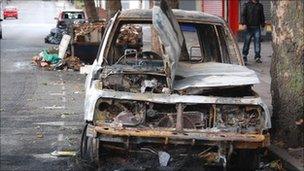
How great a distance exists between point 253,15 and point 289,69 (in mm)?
8785

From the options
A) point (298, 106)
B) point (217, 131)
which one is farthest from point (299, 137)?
point (217, 131)

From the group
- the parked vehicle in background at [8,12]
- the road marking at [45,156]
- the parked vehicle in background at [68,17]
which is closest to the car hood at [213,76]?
the road marking at [45,156]

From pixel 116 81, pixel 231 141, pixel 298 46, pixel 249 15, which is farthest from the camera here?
pixel 249 15

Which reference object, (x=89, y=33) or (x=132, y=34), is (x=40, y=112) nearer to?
(x=132, y=34)

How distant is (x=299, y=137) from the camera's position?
7.58 meters

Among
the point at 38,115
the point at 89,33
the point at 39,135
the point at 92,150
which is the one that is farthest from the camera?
the point at 89,33

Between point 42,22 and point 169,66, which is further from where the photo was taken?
point 42,22

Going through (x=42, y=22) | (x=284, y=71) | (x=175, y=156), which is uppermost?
(x=284, y=71)

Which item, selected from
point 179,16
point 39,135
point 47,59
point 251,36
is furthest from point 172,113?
point 47,59

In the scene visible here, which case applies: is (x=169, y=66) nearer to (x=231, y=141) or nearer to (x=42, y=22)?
(x=231, y=141)

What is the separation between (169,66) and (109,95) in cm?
72

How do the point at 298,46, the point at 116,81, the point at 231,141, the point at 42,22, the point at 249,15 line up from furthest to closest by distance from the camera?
1. the point at 42,22
2. the point at 249,15
3. the point at 298,46
4. the point at 116,81
5. the point at 231,141

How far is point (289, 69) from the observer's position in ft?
24.9

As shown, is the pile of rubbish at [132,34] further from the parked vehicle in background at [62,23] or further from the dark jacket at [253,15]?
the parked vehicle in background at [62,23]
